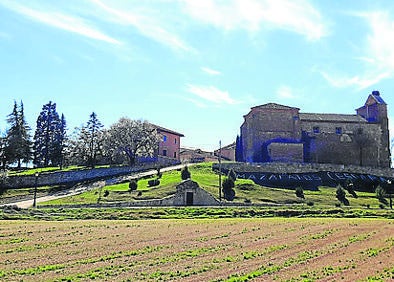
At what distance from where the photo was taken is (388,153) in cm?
8300

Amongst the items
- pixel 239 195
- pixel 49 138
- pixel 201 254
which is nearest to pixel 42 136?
pixel 49 138

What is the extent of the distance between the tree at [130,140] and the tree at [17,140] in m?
15.2

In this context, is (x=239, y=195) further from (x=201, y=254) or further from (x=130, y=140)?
(x=201, y=254)

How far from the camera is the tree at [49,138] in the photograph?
268ft

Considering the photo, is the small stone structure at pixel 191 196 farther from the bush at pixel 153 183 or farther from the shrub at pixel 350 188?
the shrub at pixel 350 188

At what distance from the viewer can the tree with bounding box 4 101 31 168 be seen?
76812mm

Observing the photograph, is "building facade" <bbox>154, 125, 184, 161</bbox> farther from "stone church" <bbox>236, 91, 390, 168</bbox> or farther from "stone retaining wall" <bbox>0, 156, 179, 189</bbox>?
"stone retaining wall" <bbox>0, 156, 179, 189</bbox>

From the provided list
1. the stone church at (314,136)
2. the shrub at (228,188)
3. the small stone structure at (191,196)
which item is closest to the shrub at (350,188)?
the shrub at (228,188)

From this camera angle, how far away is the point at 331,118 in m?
81.9

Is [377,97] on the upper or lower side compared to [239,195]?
upper

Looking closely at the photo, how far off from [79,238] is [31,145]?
64.3m

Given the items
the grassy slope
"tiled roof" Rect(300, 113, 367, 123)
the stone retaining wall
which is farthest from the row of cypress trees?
"tiled roof" Rect(300, 113, 367, 123)

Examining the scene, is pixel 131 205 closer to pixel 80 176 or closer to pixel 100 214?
pixel 100 214

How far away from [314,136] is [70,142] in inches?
1575
